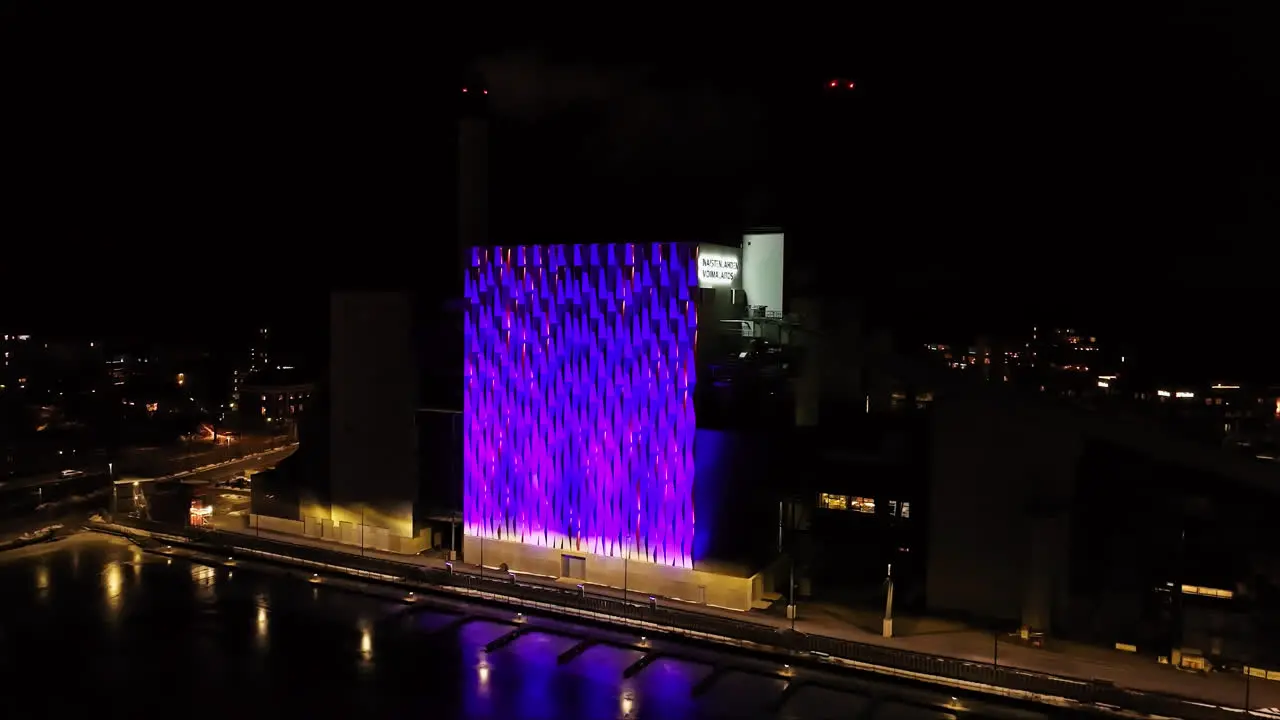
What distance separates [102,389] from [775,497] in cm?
6559

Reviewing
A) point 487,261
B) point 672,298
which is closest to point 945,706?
point 672,298

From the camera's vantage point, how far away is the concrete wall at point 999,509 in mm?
21547

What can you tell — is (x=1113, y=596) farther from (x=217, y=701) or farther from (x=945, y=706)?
(x=217, y=701)

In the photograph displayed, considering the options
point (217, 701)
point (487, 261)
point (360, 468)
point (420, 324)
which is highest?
point (487, 261)

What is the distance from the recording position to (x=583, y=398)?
25609 mm

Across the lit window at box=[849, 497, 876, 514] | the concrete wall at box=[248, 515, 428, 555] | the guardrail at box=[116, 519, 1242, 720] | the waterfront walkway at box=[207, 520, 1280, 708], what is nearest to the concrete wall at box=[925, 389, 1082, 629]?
the waterfront walkway at box=[207, 520, 1280, 708]

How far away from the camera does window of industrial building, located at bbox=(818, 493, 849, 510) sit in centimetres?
2553

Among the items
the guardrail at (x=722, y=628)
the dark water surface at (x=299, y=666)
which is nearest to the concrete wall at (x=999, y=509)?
the guardrail at (x=722, y=628)

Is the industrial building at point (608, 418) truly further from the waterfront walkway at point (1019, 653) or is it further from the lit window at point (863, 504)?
the lit window at point (863, 504)

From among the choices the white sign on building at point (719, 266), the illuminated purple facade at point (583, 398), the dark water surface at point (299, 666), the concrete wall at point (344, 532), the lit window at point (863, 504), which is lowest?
the dark water surface at point (299, 666)

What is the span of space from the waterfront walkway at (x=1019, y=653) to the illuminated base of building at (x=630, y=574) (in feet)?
0.99

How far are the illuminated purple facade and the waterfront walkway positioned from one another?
239 centimetres

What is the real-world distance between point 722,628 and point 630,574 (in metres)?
3.83

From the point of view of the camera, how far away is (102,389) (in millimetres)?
70312
